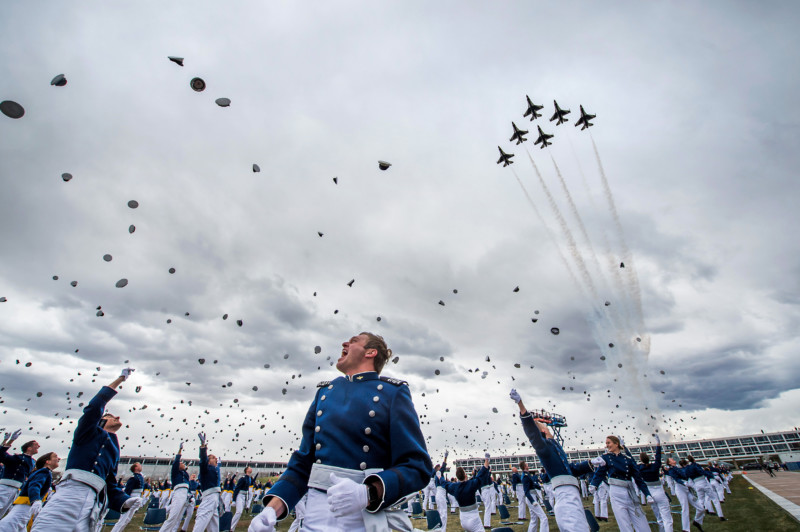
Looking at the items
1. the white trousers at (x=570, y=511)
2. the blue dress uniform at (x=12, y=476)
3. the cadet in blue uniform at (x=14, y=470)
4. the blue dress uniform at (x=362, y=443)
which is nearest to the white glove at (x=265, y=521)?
the blue dress uniform at (x=362, y=443)

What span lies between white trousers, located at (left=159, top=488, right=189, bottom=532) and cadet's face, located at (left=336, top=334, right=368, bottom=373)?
17.3 m

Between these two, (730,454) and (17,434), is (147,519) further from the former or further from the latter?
(730,454)

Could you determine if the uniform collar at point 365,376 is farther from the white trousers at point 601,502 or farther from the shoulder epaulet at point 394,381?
the white trousers at point 601,502

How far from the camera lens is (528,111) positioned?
42.9 metres

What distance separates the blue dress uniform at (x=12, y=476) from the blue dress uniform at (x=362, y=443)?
1610 cm

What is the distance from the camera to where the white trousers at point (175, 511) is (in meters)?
15.5

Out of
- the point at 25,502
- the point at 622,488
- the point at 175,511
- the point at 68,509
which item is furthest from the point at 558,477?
the point at 175,511

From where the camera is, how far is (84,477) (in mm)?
6984

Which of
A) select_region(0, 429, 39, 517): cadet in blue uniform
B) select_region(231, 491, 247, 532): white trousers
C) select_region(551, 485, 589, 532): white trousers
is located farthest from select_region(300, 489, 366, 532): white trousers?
select_region(231, 491, 247, 532): white trousers

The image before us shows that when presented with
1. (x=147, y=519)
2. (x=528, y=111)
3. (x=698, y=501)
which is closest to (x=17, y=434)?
(x=147, y=519)

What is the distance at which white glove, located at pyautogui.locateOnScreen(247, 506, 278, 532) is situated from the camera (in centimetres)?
250

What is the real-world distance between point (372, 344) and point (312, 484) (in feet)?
4.82

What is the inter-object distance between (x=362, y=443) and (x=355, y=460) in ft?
0.46

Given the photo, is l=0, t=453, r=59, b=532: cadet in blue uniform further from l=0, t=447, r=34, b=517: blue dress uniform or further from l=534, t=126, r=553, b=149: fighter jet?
l=534, t=126, r=553, b=149: fighter jet
